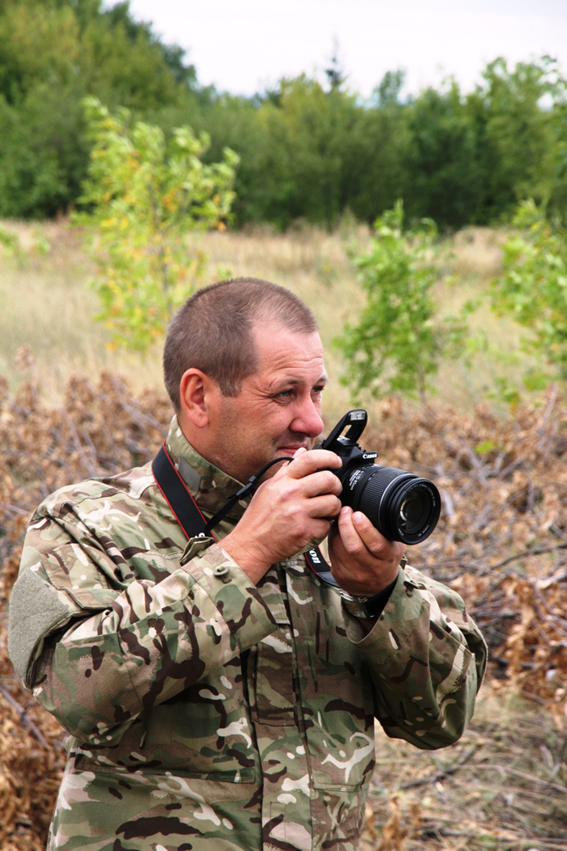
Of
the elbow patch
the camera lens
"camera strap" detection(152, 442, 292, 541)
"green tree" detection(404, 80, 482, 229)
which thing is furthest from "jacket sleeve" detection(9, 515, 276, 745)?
"green tree" detection(404, 80, 482, 229)

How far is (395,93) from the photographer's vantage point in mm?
28266

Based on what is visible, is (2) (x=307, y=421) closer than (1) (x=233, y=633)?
No

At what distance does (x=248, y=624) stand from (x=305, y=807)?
1.32 feet

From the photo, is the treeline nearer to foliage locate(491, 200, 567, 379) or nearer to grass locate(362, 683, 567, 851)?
foliage locate(491, 200, 567, 379)

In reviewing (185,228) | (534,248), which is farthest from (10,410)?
(534,248)

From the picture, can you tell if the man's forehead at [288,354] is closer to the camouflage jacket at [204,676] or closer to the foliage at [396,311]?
the camouflage jacket at [204,676]

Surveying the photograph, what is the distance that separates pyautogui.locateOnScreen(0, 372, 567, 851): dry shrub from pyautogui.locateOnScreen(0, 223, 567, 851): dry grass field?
10 mm

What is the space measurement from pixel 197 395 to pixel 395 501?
1.76ft

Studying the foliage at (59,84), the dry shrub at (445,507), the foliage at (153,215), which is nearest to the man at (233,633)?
the dry shrub at (445,507)

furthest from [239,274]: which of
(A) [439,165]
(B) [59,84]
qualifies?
(B) [59,84]

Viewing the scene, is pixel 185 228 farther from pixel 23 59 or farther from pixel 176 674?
pixel 23 59

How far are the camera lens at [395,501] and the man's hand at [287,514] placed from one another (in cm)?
5

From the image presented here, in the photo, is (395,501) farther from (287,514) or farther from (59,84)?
(59,84)

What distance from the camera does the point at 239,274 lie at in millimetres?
13094
